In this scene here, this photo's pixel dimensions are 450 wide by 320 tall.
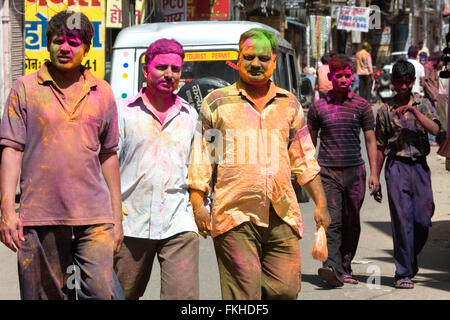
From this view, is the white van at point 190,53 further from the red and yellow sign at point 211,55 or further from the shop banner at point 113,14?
the shop banner at point 113,14

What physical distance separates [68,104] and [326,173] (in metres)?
3.64

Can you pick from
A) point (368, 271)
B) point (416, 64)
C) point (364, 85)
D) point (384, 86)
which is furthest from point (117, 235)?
point (384, 86)

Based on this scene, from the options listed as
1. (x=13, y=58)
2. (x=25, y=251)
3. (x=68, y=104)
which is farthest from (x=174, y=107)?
(x=13, y=58)

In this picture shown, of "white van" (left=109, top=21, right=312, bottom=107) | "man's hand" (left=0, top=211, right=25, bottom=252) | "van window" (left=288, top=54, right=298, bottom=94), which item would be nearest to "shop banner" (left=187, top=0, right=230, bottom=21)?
"van window" (left=288, top=54, right=298, bottom=94)

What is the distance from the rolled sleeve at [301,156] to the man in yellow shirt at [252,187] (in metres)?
0.05

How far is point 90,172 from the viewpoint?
5.01 m

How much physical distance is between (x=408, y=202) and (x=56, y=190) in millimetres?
4018

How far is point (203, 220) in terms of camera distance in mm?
5566

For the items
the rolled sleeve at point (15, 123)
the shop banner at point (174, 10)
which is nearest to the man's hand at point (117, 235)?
the rolled sleeve at point (15, 123)

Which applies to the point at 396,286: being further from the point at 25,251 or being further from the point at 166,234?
the point at 25,251

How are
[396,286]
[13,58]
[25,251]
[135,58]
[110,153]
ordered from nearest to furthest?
[25,251] → [110,153] → [396,286] → [135,58] → [13,58]

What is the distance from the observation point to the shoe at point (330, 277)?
26.2ft

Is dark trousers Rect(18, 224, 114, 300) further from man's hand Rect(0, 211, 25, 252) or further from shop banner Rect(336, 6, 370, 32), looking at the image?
shop banner Rect(336, 6, 370, 32)

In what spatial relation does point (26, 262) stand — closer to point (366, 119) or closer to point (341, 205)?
point (341, 205)
